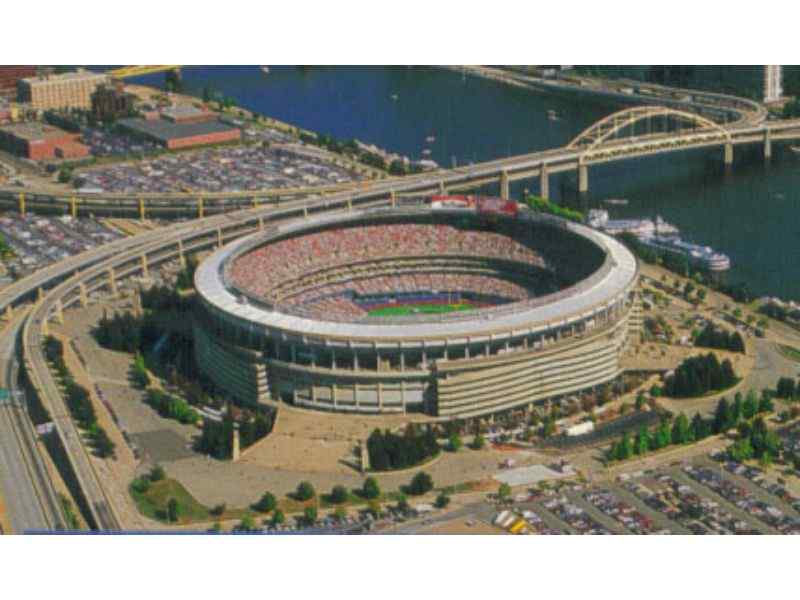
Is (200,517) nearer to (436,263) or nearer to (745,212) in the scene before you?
(436,263)

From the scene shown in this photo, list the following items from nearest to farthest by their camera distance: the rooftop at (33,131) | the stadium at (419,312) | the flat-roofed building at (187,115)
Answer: the stadium at (419,312) < the rooftop at (33,131) < the flat-roofed building at (187,115)

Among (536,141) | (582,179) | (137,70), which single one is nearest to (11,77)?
(137,70)

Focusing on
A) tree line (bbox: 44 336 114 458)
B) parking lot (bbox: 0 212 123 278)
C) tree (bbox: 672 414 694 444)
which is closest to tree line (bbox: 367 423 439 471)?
tree (bbox: 672 414 694 444)

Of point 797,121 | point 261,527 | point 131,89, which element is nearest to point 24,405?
point 261,527

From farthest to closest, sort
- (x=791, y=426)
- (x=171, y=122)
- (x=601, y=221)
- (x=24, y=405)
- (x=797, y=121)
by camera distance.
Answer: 1. (x=171, y=122)
2. (x=797, y=121)
3. (x=601, y=221)
4. (x=24, y=405)
5. (x=791, y=426)

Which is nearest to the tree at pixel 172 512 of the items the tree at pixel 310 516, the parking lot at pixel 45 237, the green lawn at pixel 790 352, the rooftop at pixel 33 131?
the tree at pixel 310 516

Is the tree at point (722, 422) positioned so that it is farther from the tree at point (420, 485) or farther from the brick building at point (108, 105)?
the brick building at point (108, 105)

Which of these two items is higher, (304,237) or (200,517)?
(304,237)
